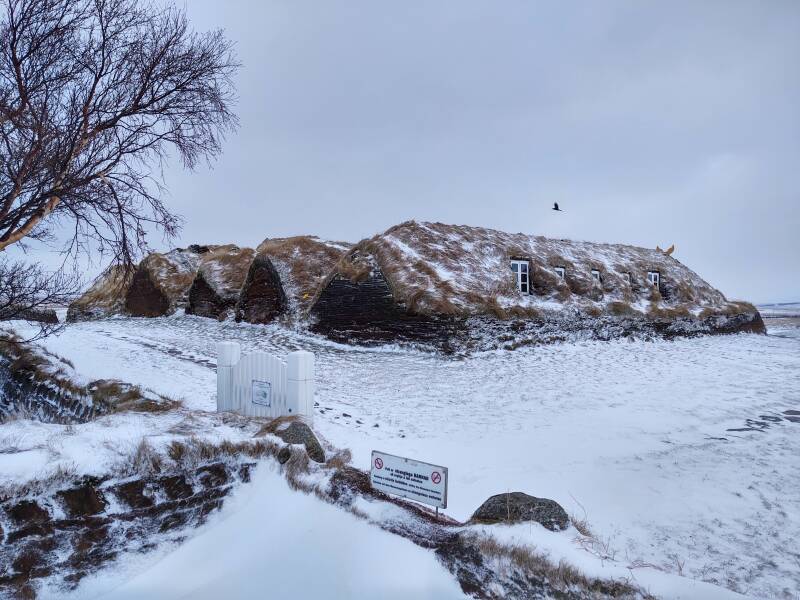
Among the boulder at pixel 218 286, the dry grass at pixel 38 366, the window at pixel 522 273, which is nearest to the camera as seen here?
the dry grass at pixel 38 366

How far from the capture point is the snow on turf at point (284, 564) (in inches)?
128

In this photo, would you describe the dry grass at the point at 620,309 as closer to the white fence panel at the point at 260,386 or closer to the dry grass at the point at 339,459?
the white fence panel at the point at 260,386

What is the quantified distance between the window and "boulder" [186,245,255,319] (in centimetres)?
1383

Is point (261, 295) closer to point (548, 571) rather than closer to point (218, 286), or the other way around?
point (218, 286)

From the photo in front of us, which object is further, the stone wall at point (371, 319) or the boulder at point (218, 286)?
the boulder at point (218, 286)

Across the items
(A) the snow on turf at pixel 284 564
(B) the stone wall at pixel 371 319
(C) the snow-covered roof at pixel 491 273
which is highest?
(C) the snow-covered roof at pixel 491 273

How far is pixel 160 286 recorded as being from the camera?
25.5 metres

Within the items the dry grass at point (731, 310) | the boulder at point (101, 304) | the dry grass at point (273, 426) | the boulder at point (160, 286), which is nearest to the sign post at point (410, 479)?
the dry grass at point (273, 426)

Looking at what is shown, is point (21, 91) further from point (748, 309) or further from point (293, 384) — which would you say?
point (748, 309)

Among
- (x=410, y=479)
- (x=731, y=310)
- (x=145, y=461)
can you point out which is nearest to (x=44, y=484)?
(x=145, y=461)

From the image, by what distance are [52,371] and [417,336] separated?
978 centimetres

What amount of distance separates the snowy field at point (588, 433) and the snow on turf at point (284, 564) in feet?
0.59

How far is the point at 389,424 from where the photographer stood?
25.4 ft

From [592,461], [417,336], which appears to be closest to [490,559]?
[592,461]
